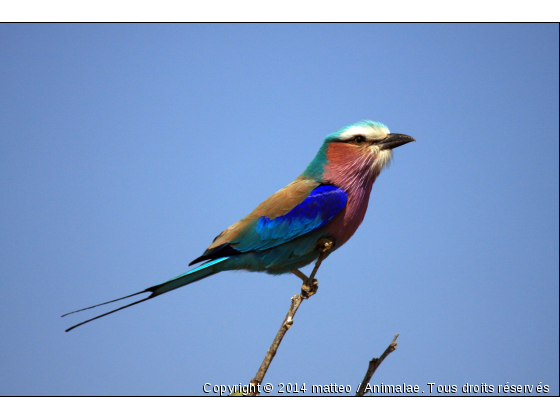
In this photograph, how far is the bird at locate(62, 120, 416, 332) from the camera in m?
3.56

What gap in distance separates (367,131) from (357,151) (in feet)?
0.68

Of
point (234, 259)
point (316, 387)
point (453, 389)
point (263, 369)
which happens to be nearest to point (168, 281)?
point (234, 259)

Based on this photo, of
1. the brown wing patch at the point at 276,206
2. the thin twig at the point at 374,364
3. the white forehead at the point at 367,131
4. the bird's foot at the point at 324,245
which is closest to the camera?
the thin twig at the point at 374,364

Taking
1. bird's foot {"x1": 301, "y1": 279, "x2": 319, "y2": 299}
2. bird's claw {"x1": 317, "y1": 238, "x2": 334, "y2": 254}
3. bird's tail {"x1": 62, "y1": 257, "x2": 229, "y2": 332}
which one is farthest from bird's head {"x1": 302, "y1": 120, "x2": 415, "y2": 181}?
bird's tail {"x1": 62, "y1": 257, "x2": 229, "y2": 332}

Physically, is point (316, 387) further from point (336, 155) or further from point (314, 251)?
point (336, 155)

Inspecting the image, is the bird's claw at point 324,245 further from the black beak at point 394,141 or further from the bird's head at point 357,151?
the black beak at point 394,141

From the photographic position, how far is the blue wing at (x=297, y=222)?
11.6ft

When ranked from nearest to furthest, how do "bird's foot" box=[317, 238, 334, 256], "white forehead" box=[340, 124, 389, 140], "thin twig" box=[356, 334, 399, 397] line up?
"thin twig" box=[356, 334, 399, 397] < "bird's foot" box=[317, 238, 334, 256] < "white forehead" box=[340, 124, 389, 140]

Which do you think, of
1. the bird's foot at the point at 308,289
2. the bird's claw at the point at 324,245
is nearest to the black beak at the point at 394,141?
the bird's claw at the point at 324,245

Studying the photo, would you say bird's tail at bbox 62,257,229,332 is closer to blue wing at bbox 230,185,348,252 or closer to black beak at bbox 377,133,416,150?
blue wing at bbox 230,185,348,252

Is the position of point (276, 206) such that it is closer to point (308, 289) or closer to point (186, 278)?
point (308, 289)

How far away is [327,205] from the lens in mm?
3525

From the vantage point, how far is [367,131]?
381 centimetres

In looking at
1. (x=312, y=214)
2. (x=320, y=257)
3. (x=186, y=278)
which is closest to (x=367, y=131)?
(x=312, y=214)
